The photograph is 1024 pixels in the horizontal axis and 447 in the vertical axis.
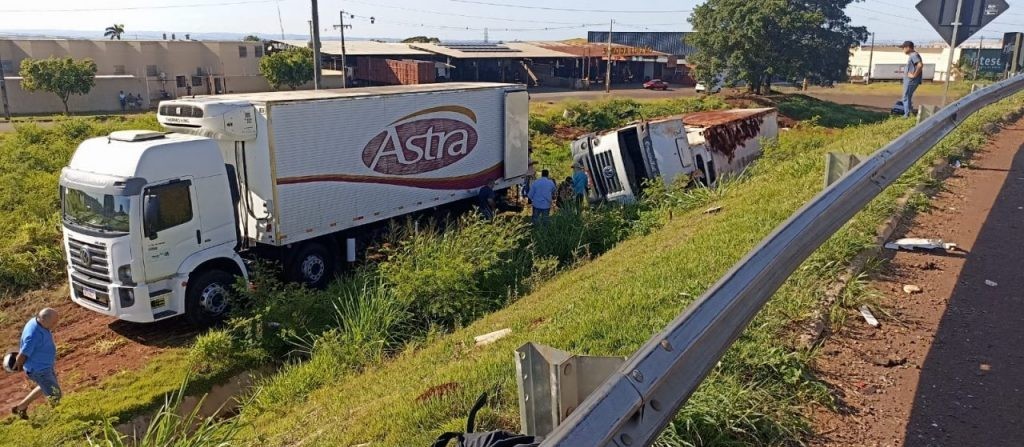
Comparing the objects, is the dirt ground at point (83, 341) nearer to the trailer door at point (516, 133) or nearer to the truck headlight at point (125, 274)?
the truck headlight at point (125, 274)

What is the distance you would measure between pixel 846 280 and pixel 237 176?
31.0ft

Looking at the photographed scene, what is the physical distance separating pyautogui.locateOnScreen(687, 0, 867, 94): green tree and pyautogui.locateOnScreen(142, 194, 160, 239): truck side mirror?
1439 inches

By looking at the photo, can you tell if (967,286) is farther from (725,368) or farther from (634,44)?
(634,44)

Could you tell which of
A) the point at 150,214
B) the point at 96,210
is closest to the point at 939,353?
the point at 150,214

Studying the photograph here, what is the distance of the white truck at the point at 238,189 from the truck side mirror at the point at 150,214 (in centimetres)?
1

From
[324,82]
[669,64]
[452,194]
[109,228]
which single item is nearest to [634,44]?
[669,64]

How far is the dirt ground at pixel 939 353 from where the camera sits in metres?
3.32

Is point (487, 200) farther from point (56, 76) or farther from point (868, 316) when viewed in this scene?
→ point (56, 76)

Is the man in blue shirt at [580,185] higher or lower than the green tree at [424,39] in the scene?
lower

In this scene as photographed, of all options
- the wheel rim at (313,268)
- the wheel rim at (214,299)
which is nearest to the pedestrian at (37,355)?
the wheel rim at (214,299)

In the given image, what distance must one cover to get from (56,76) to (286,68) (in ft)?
43.9

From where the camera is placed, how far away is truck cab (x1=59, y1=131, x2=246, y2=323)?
9.87m

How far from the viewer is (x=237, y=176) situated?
11.5 metres

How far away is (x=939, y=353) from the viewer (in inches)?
159
